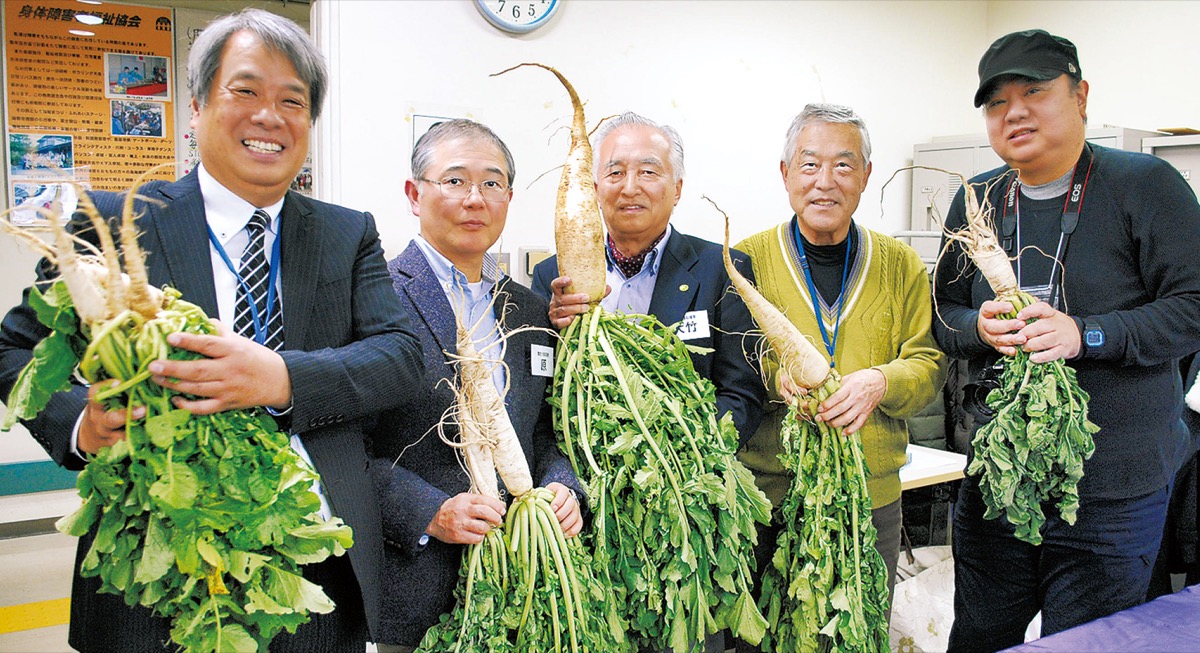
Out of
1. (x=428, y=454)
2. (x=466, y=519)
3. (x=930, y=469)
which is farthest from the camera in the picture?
(x=930, y=469)

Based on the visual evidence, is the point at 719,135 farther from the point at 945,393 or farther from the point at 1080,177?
the point at 1080,177

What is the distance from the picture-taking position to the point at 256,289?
1445 mm

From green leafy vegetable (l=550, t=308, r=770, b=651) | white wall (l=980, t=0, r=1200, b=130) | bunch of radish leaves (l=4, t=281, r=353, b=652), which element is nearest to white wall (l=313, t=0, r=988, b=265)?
white wall (l=980, t=0, r=1200, b=130)

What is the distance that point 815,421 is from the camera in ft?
6.63

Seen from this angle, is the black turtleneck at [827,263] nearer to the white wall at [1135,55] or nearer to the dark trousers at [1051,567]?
the dark trousers at [1051,567]

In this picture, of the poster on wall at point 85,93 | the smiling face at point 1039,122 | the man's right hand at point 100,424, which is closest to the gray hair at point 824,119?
the smiling face at point 1039,122

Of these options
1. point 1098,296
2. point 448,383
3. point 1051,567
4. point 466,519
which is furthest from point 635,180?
point 1051,567

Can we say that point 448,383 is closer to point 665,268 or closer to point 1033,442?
point 665,268

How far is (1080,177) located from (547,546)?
168 centimetres

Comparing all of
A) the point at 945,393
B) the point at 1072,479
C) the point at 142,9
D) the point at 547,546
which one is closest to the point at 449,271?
the point at 547,546

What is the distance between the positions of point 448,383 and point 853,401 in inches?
39.4

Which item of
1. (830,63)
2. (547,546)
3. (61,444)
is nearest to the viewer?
(61,444)

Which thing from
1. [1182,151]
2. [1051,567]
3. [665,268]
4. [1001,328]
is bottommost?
[1051,567]

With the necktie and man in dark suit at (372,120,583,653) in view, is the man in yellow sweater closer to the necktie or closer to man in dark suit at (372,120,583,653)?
man in dark suit at (372,120,583,653)
